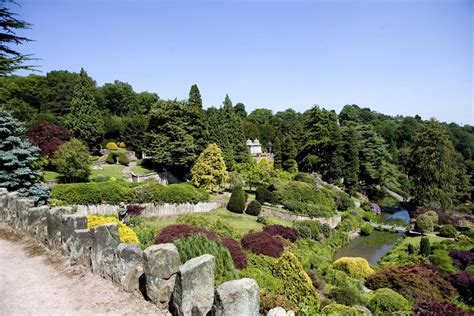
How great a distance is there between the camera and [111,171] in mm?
40500

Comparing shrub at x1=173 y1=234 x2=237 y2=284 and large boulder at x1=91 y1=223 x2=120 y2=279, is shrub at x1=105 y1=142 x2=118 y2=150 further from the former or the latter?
shrub at x1=173 y1=234 x2=237 y2=284

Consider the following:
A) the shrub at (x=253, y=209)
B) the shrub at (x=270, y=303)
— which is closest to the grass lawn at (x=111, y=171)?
the shrub at (x=253, y=209)

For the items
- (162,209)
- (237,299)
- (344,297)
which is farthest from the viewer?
(162,209)

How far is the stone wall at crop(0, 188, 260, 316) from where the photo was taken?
493 centimetres

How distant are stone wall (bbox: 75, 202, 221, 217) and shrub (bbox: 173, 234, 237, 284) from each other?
15.9 metres

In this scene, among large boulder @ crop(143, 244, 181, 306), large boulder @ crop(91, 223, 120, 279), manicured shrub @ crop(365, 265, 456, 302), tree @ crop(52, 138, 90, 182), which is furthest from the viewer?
tree @ crop(52, 138, 90, 182)

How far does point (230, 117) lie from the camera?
4809 cm

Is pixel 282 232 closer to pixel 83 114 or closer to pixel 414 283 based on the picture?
pixel 414 283

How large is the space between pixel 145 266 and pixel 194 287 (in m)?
1.28

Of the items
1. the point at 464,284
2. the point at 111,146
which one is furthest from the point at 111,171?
the point at 464,284

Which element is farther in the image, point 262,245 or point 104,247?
point 262,245

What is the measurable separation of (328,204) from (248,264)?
74.3 ft

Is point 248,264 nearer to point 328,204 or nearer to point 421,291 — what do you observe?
point 421,291

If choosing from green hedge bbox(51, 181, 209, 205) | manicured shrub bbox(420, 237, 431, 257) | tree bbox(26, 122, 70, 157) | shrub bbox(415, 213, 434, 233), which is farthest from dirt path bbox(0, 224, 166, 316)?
shrub bbox(415, 213, 434, 233)
